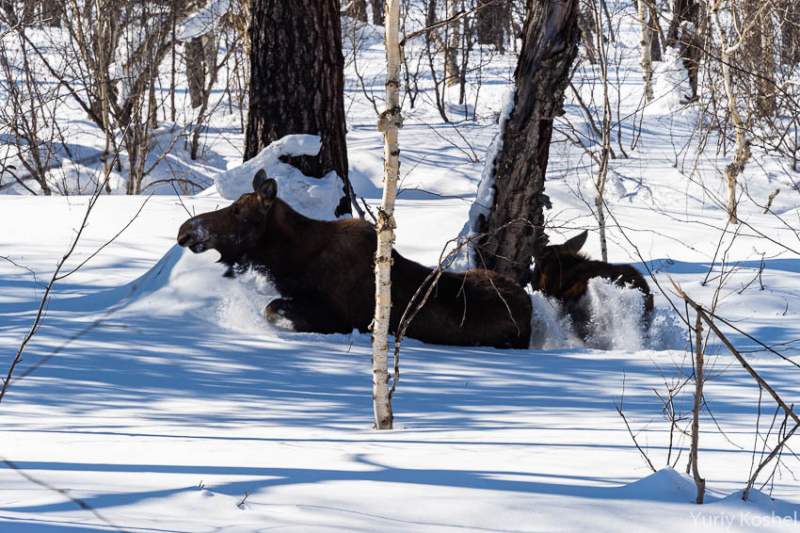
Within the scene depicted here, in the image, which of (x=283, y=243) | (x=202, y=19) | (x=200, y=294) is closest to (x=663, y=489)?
(x=283, y=243)

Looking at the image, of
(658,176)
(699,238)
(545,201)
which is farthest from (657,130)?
(545,201)

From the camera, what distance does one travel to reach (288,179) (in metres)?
7.23

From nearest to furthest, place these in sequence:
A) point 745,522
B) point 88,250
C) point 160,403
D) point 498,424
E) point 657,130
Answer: point 745,522 < point 498,424 < point 160,403 < point 88,250 < point 657,130

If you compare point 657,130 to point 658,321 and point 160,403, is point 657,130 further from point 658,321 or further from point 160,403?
point 160,403

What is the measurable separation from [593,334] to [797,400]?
2.77 m

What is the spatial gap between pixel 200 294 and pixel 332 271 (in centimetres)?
106

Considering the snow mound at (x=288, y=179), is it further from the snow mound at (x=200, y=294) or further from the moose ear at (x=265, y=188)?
the moose ear at (x=265, y=188)

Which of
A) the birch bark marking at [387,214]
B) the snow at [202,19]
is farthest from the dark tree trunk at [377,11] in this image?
the birch bark marking at [387,214]

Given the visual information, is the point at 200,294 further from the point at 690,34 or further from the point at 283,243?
the point at 690,34

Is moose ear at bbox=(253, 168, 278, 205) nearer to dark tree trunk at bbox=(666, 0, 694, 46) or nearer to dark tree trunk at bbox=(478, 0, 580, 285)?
dark tree trunk at bbox=(478, 0, 580, 285)

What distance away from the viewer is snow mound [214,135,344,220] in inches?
282

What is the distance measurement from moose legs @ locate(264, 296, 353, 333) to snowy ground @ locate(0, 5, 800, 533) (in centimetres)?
14

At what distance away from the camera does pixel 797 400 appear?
13.0 ft

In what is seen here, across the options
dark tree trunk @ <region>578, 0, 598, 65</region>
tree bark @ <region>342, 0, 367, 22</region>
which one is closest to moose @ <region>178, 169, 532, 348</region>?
dark tree trunk @ <region>578, 0, 598, 65</region>
